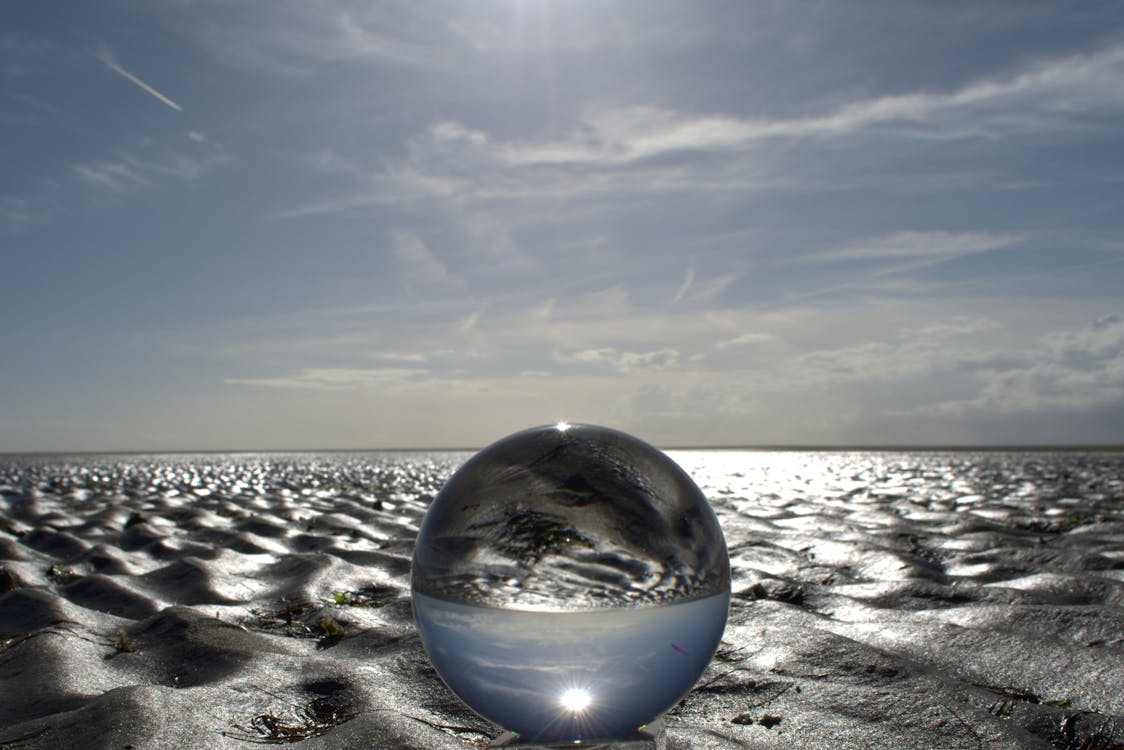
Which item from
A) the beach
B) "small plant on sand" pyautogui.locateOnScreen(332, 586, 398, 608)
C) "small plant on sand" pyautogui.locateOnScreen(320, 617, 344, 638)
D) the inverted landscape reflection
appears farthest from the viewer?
"small plant on sand" pyautogui.locateOnScreen(332, 586, 398, 608)

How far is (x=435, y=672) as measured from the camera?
10.7 feet

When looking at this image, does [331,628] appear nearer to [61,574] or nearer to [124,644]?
[124,644]

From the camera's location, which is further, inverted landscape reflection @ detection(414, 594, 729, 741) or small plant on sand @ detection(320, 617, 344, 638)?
small plant on sand @ detection(320, 617, 344, 638)

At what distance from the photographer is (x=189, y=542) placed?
6.95 meters

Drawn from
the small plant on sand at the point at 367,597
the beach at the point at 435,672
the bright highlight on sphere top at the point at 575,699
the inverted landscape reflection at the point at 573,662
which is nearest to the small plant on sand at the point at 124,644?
the beach at the point at 435,672

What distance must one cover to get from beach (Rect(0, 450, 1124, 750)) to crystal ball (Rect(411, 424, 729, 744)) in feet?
1.13

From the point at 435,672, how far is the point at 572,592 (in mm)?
1463

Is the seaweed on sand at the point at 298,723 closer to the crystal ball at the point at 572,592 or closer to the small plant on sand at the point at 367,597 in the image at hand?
the crystal ball at the point at 572,592

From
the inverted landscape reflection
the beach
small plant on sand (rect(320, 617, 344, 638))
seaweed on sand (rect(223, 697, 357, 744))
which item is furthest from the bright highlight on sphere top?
small plant on sand (rect(320, 617, 344, 638))

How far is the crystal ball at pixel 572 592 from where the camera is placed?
207 centimetres

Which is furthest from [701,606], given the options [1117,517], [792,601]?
[1117,517]

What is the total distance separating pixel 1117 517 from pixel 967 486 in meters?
6.97

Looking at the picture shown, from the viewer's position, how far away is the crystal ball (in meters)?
2.07

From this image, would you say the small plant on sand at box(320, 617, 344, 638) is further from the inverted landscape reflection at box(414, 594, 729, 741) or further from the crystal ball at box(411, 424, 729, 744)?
the inverted landscape reflection at box(414, 594, 729, 741)
